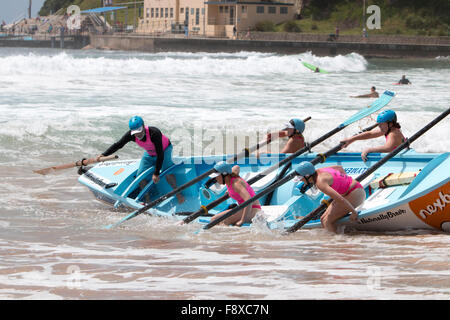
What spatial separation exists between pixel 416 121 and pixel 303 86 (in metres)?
13.0

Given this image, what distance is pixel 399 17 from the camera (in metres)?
69.4

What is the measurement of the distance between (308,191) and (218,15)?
62.3 m

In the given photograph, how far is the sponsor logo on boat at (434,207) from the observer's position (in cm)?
781

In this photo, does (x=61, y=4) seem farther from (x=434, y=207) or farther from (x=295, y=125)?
(x=434, y=207)

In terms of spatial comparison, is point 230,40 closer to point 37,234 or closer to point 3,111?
point 3,111

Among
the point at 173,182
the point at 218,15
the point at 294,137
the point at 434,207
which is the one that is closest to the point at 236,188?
the point at 173,182

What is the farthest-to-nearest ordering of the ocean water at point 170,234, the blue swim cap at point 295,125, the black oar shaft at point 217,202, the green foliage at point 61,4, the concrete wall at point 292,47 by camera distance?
the green foliage at point 61,4
the concrete wall at point 292,47
the blue swim cap at point 295,125
the black oar shaft at point 217,202
the ocean water at point 170,234

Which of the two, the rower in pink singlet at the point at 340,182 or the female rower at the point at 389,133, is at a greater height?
the female rower at the point at 389,133

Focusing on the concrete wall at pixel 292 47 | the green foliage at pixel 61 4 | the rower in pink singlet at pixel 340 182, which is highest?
the green foliage at pixel 61 4

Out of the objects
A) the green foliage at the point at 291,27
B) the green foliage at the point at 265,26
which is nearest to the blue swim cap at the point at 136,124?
the green foliage at the point at 291,27

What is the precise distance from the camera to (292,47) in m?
56.9

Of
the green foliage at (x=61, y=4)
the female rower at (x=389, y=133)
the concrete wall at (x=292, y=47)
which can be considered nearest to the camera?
the female rower at (x=389, y=133)

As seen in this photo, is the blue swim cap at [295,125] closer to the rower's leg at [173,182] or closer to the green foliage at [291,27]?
the rower's leg at [173,182]

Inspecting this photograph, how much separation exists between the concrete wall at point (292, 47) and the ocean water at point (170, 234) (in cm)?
2626
